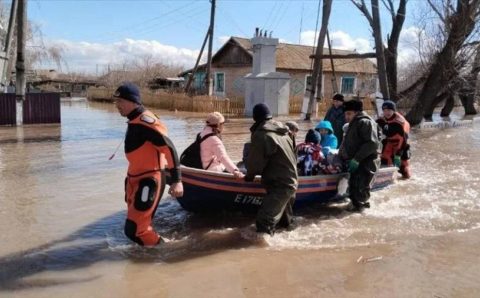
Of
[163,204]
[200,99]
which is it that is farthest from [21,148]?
[200,99]

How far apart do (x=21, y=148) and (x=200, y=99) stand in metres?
16.9

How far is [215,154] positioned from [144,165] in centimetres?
167

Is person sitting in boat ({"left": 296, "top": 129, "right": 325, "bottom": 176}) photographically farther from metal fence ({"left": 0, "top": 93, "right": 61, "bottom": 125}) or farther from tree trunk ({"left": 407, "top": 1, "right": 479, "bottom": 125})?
tree trunk ({"left": 407, "top": 1, "right": 479, "bottom": 125})

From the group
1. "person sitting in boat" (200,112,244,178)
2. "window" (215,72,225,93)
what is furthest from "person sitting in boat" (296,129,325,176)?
"window" (215,72,225,93)

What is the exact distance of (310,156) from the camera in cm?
797

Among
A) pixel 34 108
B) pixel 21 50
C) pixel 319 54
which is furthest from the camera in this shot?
pixel 319 54

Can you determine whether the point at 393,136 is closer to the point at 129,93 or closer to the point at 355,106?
the point at 355,106

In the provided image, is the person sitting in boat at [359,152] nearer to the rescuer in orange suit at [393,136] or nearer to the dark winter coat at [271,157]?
the dark winter coat at [271,157]

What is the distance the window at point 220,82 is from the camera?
3991 cm

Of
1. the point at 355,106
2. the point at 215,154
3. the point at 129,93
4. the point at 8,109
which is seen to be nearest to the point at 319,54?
the point at 8,109

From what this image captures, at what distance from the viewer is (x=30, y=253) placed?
5930mm

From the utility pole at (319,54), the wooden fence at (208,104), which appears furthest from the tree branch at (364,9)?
the wooden fence at (208,104)

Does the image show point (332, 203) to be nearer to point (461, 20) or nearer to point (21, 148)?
point (21, 148)

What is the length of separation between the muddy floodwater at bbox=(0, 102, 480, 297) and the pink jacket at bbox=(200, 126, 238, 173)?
0.82m
